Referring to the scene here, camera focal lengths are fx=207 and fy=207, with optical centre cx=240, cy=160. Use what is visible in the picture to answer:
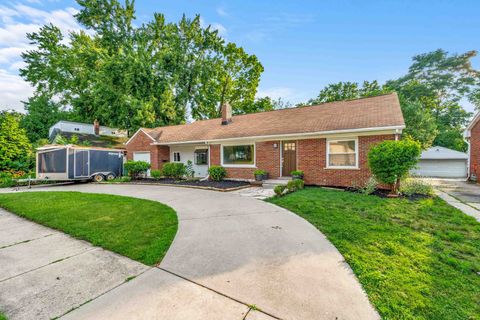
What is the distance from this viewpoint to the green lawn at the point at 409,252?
7.29 feet

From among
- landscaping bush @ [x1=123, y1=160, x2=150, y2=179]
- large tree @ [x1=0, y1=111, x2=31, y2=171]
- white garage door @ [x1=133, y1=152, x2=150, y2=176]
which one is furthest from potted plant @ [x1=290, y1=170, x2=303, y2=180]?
large tree @ [x1=0, y1=111, x2=31, y2=171]

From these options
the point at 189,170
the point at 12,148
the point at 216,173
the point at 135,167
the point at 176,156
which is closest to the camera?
the point at 216,173

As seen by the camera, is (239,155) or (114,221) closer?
(114,221)

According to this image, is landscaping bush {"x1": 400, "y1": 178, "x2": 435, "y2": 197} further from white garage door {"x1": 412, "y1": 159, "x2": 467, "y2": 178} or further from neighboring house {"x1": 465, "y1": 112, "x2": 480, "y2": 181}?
white garage door {"x1": 412, "y1": 159, "x2": 467, "y2": 178}

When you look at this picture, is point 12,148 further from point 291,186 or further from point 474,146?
point 474,146

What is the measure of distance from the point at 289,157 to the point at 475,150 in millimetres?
12969

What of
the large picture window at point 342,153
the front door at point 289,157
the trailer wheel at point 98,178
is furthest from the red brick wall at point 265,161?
the trailer wheel at point 98,178

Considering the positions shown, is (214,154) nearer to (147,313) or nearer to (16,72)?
(147,313)

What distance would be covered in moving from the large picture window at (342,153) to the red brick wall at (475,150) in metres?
9.89

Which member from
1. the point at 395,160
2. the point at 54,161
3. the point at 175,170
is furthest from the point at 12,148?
the point at 395,160

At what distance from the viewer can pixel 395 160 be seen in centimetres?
734

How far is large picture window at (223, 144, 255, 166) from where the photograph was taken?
12.5 m

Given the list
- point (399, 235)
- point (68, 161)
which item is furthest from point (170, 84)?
point (399, 235)

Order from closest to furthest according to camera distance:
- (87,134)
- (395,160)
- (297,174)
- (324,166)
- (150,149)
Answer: (395,160)
(324,166)
(297,174)
(150,149)
(87,134)
